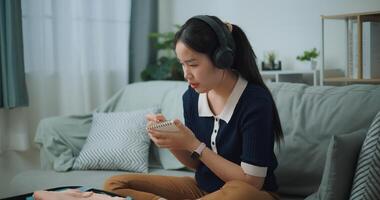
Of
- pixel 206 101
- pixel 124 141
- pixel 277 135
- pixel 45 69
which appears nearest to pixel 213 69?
pixel 206 101

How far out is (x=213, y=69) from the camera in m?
1.52

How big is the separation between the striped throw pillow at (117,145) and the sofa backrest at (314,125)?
719 millimetres

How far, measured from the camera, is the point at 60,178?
2162 mm

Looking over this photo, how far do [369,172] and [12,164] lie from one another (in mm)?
2114

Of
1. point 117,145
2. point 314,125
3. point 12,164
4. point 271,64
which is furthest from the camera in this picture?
point 271,64

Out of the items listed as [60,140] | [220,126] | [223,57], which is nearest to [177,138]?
[220,126]

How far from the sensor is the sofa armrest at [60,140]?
233 centimetres

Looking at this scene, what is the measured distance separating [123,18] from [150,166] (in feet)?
4.05

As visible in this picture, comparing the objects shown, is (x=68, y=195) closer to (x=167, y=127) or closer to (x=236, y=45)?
(x=167, y=127)

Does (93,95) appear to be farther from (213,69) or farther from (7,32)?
(213,69)

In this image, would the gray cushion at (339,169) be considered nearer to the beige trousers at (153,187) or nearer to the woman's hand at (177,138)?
the beige trousers at (153,187)

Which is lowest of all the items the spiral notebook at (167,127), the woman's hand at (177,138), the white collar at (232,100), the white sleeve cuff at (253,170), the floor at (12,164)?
the floor at (12,164)

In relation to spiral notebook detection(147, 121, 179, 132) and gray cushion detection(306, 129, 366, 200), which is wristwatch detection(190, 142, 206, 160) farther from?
gray cushion detection(306, 129, 366, 200)

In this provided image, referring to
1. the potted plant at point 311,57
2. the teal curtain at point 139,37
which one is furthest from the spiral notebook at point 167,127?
the teal curtain at point 139,37
